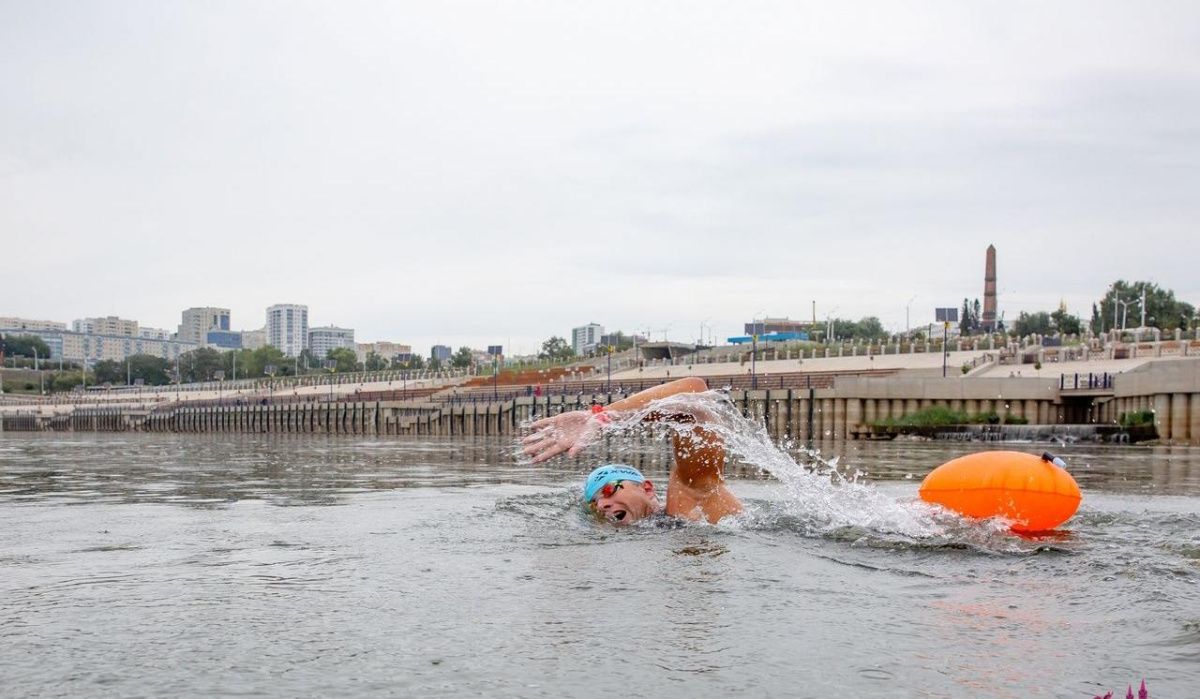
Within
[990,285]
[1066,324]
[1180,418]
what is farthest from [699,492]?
[990,285]

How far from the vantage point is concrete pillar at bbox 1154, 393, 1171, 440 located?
43156 millimetres

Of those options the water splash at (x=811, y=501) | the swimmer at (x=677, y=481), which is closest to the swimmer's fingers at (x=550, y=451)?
the swimmer at (x=677, y=481)

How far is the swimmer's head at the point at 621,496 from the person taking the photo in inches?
489

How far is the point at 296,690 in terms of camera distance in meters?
5.61

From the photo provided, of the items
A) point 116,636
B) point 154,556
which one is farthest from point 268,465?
point 116,636

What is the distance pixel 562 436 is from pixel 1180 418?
39082 millimetres

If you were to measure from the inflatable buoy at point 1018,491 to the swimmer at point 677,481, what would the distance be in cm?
232

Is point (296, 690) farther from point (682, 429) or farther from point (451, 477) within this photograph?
point (451, 477)

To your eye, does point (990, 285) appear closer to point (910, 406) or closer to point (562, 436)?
point (910, 406)

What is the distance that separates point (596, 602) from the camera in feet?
25.5

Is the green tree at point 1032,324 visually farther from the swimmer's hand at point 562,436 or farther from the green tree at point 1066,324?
the swimmer's hand at point 562,436

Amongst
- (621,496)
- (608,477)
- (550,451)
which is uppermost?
(550,451)

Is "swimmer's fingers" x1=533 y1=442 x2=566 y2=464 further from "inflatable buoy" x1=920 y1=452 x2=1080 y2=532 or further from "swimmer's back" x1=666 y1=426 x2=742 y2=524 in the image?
"inflatable buoy" x1=920 y1=452 x2=1080 y2=532

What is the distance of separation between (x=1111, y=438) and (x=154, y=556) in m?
41.4
